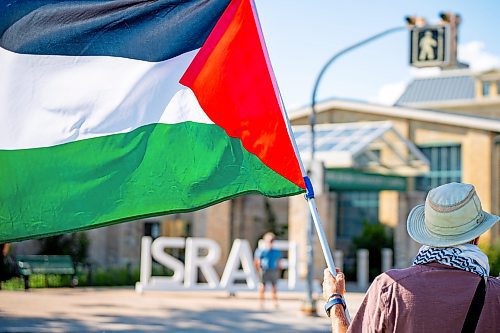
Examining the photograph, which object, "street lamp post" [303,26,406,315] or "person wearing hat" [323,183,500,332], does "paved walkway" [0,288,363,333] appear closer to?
"street lamp post" [303,26,406,315]

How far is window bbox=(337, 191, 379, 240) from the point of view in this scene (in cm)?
4384

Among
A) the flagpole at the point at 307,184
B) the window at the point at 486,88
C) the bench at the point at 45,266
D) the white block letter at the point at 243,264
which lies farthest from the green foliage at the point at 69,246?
the window at the point at 486,88

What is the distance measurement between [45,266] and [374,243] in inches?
568

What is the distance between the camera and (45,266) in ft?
90.3

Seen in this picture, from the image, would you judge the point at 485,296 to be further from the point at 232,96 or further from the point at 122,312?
the point at 122,312

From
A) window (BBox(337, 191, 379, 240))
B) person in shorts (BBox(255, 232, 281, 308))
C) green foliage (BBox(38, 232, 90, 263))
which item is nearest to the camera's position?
person in shorts (BBox(255, 232, 281, 308))

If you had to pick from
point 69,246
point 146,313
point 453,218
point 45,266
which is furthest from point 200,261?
point 453,218

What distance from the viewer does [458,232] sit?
3727mm

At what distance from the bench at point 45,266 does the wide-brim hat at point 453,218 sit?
23.1m

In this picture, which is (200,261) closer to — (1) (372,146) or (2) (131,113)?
(1) (372,146)

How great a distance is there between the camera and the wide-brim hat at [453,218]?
3.73 metres

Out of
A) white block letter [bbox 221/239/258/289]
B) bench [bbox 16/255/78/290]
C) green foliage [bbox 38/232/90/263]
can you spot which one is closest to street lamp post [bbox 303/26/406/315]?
white block letter [bbox 221/239/258/289]

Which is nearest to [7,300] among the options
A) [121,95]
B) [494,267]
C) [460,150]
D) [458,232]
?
[494,267]

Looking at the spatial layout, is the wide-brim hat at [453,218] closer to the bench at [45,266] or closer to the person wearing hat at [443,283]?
the person wearing hat at [443,283]
